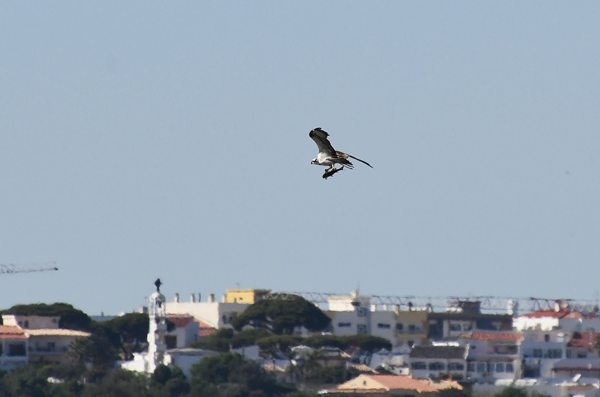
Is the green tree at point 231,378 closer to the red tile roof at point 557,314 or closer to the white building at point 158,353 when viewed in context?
the white building at point 158,353

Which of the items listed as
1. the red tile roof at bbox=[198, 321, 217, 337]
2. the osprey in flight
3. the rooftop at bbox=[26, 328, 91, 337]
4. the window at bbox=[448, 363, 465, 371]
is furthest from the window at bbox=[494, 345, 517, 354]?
the osprey in flight

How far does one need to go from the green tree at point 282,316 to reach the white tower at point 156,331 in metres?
19.9

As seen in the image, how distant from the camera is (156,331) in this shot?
14662 cm

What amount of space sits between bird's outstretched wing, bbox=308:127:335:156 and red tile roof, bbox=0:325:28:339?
117 meters

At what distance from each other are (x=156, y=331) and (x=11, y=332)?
9.82 m

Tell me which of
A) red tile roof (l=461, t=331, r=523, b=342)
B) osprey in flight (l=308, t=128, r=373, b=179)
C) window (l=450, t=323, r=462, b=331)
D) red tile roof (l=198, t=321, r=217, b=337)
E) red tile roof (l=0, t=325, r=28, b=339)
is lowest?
osprey in flight (l=308, t=128, r=373, b=179)

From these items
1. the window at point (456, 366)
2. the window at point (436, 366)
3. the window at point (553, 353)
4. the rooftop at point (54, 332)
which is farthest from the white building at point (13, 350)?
the window at point (553, 353)

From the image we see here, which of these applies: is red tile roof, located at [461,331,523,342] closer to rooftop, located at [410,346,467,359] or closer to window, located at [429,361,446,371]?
rooftop, located at [410,346,467,359]

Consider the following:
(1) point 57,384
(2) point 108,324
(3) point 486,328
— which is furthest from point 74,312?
(3) point 486,328

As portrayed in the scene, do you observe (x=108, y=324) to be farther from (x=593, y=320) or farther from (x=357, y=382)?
(x=593, y=320)

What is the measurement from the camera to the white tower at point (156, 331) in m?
143

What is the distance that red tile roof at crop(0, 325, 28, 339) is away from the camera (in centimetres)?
14688

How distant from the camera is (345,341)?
16238 cm

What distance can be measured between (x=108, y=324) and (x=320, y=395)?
3169 cm
